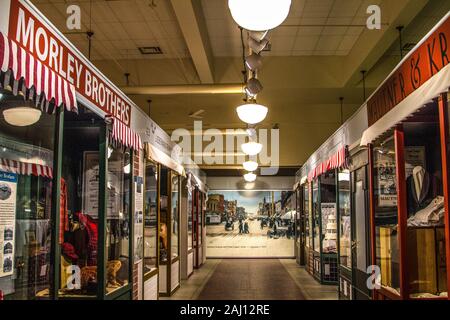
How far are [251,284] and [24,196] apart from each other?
7.07 m

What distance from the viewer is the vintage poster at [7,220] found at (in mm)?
3676

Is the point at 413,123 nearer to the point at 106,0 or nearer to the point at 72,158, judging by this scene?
the point at 72,158

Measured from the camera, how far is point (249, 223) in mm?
18719

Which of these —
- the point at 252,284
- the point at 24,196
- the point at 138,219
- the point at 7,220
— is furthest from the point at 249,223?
the point at 7,220

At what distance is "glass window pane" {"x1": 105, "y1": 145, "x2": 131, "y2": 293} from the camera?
16.5 ft

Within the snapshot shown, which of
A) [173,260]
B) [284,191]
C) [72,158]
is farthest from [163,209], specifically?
[284,191]

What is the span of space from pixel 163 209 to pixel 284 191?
32.5ft

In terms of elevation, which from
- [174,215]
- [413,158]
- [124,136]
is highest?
[124,136]

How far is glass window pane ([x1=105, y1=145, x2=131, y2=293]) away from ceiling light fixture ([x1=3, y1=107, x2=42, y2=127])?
109 cm

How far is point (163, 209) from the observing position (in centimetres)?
869

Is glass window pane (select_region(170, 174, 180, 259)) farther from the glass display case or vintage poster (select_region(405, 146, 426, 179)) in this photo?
vintage poster (select_region(405, 146, 426, 179))

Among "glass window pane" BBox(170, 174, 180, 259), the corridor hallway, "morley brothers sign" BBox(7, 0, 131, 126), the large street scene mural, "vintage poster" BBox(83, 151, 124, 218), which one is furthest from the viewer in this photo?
the large street scene mural

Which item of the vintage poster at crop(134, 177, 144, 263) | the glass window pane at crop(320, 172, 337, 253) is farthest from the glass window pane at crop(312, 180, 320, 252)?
the vintage poster at crop(134, 177, 144, 263)

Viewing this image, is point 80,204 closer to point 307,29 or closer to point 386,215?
point 386,215
